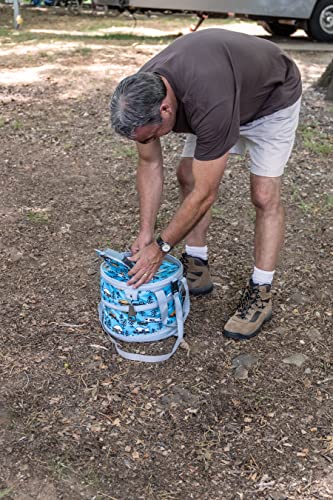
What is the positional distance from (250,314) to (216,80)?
1.22 meters

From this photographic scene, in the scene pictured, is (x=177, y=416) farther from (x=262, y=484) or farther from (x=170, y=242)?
(x=170, y=242)

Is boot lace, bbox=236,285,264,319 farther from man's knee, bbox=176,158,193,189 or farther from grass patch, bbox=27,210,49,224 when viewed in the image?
grass patch, bbox=27,210,49,224

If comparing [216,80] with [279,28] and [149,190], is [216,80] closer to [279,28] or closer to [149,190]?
[149,190]

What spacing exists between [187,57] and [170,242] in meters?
0.75

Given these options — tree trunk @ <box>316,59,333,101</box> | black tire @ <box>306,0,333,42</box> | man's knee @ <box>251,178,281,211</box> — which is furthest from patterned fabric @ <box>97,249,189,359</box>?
black tire @ <box>306,0,333,42</box>

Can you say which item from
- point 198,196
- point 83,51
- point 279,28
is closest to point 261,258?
point 198,196

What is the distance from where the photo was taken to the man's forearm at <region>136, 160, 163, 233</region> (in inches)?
116

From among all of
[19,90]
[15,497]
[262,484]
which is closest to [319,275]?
[262,484]

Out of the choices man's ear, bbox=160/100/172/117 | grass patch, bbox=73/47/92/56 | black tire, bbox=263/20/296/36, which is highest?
man's ear, bbox=160/100/172/117

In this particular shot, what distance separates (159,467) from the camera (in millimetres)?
2395

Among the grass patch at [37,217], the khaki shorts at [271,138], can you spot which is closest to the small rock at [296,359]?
the khaki shorts at [271,138]

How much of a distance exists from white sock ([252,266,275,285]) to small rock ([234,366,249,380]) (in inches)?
17.8

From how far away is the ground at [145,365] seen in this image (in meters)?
2.37

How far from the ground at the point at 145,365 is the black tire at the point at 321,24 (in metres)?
5.07
